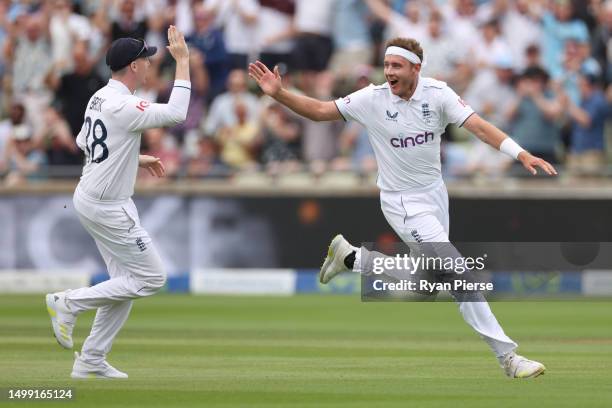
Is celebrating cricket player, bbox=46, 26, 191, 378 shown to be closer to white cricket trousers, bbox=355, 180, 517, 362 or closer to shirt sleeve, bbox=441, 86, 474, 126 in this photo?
white cricket trousers, bbox=355, 180, 517, 362

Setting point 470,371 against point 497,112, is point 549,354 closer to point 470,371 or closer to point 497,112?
point 470,371

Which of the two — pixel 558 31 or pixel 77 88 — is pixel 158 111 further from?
pixel 558 31

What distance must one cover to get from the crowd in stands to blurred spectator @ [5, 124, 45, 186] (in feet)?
0.06

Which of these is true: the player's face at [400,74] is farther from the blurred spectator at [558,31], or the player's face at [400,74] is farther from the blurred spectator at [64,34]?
the blurred spectator at [64,34]

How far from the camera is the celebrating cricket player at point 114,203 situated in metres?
9.49

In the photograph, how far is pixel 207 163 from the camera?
19.0 meters

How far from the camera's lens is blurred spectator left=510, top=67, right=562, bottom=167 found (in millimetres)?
18391

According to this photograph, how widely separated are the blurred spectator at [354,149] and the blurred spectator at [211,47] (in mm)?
1914

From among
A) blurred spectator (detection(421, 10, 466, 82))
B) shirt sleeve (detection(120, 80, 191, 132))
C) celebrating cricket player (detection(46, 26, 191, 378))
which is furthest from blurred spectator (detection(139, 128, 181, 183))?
shirt sleeve (detection(120, 80, 191, 132))

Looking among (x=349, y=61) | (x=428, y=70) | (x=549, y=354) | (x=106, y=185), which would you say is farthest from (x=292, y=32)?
(x=106, y=185)

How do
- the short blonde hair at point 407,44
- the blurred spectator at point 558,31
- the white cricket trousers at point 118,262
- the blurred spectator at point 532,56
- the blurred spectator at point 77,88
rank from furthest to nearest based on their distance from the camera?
the blurred spectator at point 77,88, the blurred spectator at point 558,31, the blurred spectator at point 532,56, the short blonde hair at point 407,44, the white cricket trousers at point 118,262

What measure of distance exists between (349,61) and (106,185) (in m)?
10.4

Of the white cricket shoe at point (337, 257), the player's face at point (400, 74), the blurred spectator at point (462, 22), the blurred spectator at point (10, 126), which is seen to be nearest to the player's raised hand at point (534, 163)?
the player's face at point (400, 74)

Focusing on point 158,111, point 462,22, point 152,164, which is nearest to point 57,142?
point 462,22
